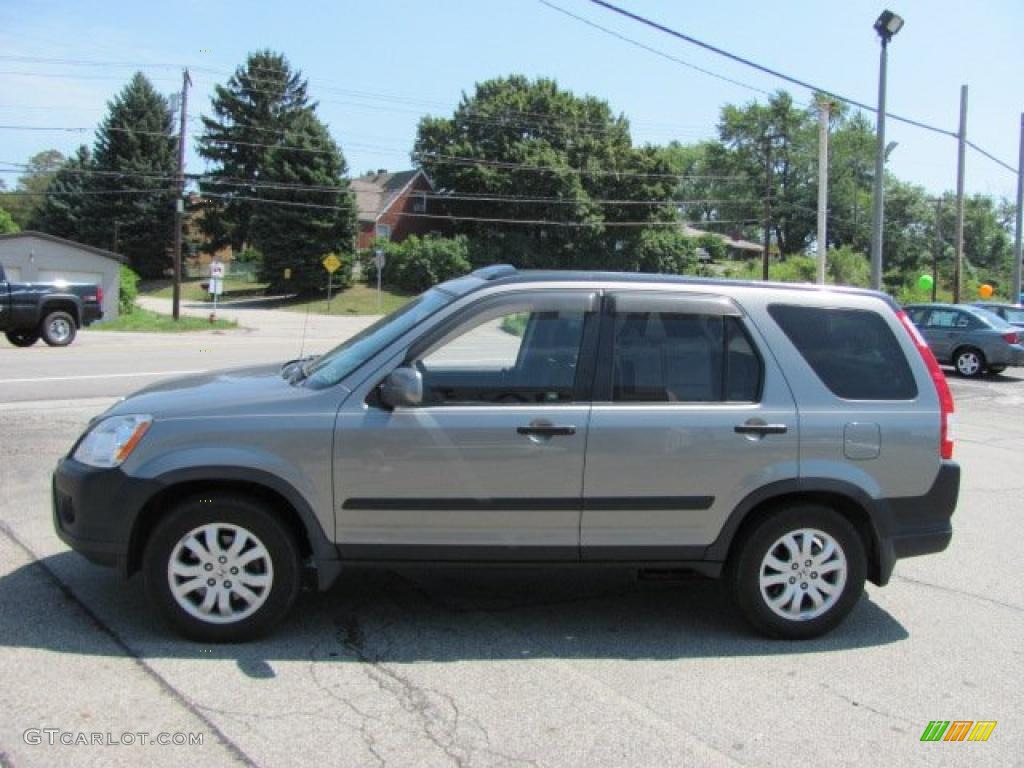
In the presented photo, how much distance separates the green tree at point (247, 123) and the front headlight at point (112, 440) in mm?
73009

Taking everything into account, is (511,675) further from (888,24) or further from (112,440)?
(888,24)

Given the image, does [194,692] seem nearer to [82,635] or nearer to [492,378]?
[82,635]

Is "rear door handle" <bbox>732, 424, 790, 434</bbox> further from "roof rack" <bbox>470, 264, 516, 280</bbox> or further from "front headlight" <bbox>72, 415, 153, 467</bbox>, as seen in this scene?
"front headlight" <bbox>72, 415, 153, 467</bbox>

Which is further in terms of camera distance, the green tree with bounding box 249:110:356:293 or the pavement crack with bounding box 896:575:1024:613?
the green tree with bounding box 249:110:356:293

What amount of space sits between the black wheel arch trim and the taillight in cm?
297

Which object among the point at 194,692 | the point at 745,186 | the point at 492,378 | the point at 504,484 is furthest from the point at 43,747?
the point at 745,186

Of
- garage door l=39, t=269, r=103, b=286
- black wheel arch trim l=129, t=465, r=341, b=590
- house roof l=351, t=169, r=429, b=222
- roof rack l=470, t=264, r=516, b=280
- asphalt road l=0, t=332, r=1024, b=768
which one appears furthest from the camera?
house roof l=351, t=169, r=429, b=222

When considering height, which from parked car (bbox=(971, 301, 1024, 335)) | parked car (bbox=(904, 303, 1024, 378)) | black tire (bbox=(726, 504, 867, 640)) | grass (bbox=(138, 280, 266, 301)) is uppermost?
grass (bbox=(138, 280, 266, 301))

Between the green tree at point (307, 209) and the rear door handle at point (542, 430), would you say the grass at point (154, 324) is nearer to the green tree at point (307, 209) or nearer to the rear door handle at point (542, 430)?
the green tree at point (307, 209)

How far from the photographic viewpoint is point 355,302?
57812 mm

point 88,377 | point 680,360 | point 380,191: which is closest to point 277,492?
point 680,360

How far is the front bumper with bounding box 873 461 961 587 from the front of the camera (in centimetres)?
440

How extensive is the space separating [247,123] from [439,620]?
252 ft

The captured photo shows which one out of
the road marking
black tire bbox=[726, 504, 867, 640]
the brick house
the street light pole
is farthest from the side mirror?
the brick house
